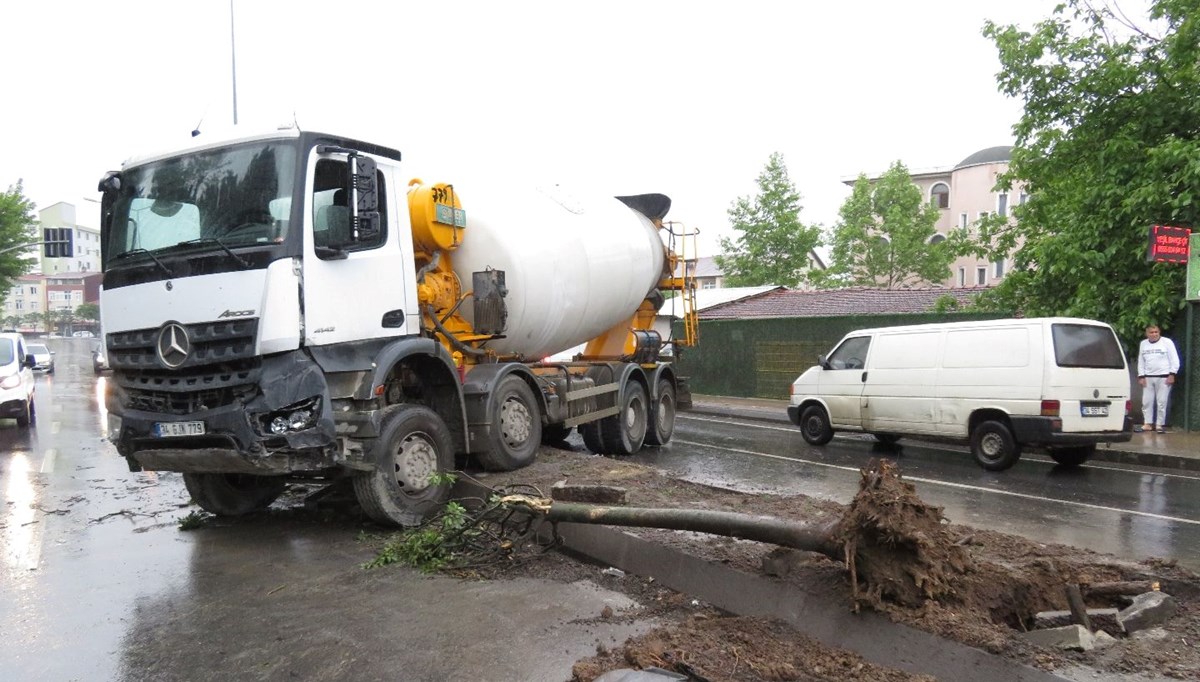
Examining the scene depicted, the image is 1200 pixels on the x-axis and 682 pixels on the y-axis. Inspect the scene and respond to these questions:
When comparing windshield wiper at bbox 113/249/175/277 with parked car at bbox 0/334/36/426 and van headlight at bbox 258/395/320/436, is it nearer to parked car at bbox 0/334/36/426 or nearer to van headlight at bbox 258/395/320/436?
van headlight at bbox 258/395/320/436

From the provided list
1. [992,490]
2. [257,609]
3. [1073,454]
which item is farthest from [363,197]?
[1073,454]

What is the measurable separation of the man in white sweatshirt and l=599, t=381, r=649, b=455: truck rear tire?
8119mm

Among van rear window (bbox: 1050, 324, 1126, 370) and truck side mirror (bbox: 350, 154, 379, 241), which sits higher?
truck side mirror (bbox: 350, 154, 379, 241)

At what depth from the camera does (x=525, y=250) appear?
27.7ft

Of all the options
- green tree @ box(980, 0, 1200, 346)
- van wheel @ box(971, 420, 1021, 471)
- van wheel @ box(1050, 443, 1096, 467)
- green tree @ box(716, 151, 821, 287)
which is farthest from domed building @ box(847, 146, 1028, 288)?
van wheel @ box(971, 420, 1021, 471)

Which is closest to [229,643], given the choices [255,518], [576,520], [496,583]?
[496,583]

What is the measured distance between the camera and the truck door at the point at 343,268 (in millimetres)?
6246

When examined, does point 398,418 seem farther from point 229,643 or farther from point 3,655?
point 3,655

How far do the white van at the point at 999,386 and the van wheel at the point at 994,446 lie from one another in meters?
0.01

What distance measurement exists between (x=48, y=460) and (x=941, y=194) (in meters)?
60.4

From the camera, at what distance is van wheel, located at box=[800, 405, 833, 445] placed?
13.0 meters

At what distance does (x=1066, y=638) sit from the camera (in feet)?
12.0

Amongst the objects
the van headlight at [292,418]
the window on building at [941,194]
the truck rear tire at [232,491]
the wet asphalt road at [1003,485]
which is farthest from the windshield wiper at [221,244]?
the window on building at [941,194]

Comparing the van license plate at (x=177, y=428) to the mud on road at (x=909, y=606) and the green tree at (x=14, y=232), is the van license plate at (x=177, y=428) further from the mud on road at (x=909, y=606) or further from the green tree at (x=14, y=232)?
the green tree at (x=14, y=232)
